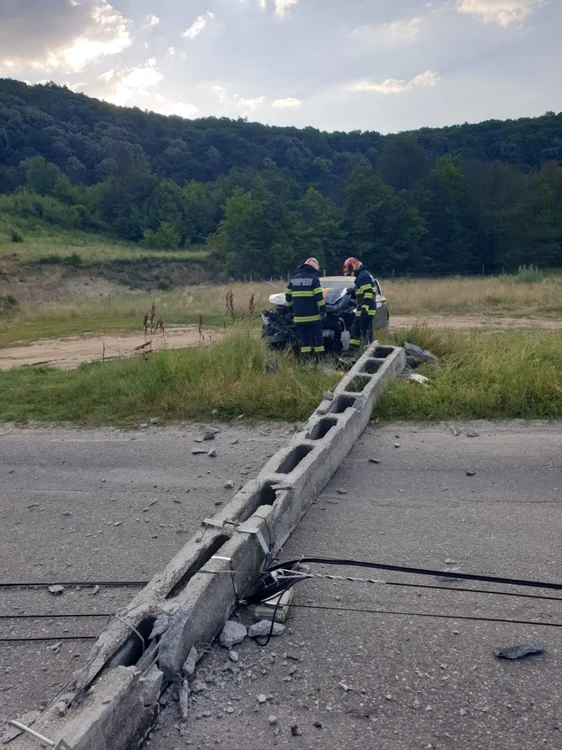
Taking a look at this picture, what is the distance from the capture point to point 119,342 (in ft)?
54.3

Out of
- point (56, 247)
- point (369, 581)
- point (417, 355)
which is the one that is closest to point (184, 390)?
point (417, 355)

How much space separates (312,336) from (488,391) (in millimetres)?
3253

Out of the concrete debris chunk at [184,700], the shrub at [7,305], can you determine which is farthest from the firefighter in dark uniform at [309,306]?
the shrub at [7,305]

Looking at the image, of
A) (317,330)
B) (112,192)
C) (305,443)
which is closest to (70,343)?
(317,330)

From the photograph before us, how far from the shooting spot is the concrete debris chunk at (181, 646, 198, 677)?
10.2 feet

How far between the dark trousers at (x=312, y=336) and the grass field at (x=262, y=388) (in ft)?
2.41

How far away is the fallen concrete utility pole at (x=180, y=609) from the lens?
2.62m

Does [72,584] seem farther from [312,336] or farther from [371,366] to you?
[312,336]

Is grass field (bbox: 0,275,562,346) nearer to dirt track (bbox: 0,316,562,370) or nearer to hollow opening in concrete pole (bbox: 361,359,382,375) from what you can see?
dirt track (bbox: 0,316,562,370)

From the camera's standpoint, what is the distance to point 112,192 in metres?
67.4

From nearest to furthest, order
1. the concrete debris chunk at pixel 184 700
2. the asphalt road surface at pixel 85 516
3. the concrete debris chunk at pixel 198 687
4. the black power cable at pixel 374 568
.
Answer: the concrete debris chunk at pixel 184 700 → the concrete debris chunk at pixel 198 687 → the asphalt road surface at pixel 85 516 → the black power cable at pixel 374 568

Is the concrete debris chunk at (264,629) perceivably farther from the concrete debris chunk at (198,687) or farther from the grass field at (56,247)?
the grass field at (56,247)

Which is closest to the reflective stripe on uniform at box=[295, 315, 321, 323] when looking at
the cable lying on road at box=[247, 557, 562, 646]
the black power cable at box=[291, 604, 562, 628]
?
the cable lying on road at box=[247, 557, 562, 646]

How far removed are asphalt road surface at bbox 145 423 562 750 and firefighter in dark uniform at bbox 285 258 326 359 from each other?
4554 mm
